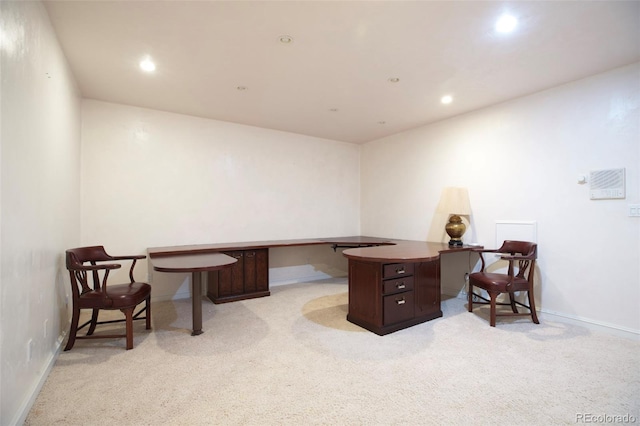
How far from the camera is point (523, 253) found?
11.2ft

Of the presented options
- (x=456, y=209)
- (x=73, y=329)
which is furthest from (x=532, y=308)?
(x=73, y=329)

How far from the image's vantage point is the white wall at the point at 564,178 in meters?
2.93

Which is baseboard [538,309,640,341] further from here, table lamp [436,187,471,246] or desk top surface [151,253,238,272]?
desk top surface [151,253,238,272]

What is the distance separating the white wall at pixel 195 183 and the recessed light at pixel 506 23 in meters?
3.52

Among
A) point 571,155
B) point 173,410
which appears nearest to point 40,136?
point 173,410

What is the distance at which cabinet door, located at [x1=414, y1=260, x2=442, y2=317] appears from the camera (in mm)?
3285

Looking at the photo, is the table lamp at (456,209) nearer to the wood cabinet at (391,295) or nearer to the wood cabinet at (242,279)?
the wood cabinet at (391,295)

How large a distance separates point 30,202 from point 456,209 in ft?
13.7

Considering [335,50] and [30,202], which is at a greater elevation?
[335,50]

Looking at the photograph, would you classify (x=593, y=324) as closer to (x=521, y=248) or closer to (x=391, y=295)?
(x=521, y=248)

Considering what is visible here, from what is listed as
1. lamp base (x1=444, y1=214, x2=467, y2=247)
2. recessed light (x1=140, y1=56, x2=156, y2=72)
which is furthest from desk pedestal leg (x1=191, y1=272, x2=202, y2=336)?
lamp base (x1=444, y1=214, x2=467, y2=247)

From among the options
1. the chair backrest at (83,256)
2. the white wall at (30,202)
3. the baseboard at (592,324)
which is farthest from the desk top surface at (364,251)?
the baseboard at (592,324)

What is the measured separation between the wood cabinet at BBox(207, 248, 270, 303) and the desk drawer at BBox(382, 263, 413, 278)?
2039 mm

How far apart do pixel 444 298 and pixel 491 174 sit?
1782 millimetres
